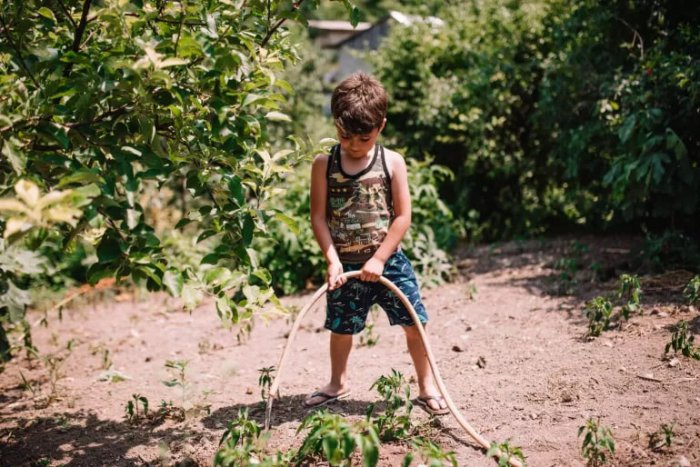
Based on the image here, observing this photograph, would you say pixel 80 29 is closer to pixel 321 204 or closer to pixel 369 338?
pixel 321 204

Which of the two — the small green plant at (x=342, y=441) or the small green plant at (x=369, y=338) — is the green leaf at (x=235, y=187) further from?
the small green plant at (x=369, y=338)

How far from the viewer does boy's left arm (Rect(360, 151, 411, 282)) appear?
9.02 ft

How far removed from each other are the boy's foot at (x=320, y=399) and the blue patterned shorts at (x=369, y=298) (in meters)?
0.41

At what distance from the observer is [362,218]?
2.88m

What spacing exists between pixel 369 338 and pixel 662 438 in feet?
7.04

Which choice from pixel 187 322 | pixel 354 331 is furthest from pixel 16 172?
pixel 187 322

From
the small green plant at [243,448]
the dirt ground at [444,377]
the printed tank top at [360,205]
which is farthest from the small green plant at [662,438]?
the small green plant at [243,448]

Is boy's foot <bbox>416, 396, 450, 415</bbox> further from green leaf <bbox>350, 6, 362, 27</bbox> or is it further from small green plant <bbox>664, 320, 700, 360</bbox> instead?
green leaf <bbox>350, 6, 362, 27</bbox>

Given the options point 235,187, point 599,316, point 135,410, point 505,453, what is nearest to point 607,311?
point 599,316

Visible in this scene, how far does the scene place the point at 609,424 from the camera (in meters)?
2.67

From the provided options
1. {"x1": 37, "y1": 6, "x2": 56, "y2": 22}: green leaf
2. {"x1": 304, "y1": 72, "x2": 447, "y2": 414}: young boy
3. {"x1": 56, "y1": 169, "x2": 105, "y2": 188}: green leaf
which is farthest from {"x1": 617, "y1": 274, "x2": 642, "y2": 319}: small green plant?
{"x1": 37, "y1": 6, "x2": 56, "y2": 22}: green leaf

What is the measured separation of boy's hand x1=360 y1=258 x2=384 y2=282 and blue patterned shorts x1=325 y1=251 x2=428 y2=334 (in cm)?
21

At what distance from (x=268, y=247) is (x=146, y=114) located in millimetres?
3579

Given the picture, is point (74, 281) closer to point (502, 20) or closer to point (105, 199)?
point (105, 199)
